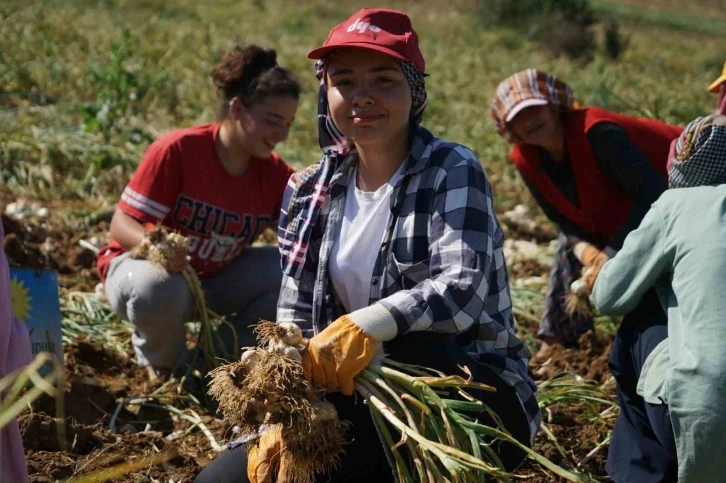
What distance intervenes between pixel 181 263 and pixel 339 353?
1.27 metres

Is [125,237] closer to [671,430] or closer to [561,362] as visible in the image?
[561,362]

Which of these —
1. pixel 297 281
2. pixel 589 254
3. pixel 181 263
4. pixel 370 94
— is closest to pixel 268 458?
pixel 297 281

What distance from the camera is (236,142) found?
336 centimetres

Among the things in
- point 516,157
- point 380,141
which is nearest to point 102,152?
point 516,157

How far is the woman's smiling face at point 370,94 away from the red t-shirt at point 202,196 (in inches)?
45.8

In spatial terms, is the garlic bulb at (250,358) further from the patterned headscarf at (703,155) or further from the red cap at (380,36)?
the patterned headscarf at (703,155)

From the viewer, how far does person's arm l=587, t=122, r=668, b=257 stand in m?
3.19

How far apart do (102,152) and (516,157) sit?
2.62 metres

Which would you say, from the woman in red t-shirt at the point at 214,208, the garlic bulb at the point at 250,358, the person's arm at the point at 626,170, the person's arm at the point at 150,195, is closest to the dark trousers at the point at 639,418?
the person's arm at the point at 626,170

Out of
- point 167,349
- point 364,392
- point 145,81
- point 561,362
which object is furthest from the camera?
point 145,81

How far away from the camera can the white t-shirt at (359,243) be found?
227 cm

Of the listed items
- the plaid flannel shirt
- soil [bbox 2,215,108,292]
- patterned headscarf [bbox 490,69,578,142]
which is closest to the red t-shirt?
soil [bbox 2,215,108,292]

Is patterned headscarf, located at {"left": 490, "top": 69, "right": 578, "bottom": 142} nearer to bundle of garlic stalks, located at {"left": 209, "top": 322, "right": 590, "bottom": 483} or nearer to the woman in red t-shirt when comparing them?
the woman in red t-shirt

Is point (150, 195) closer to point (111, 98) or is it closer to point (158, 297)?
point (158, 297)
